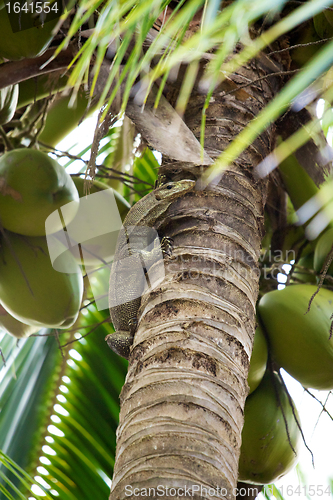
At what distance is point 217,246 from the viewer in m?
1.16

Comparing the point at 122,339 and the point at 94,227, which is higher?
the point at 94,227

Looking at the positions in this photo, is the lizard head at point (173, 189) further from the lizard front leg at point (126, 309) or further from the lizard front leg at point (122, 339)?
the lizard front leg at point (122, 339)

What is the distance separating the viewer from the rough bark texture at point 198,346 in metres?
0.86

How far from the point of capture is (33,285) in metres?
1.67

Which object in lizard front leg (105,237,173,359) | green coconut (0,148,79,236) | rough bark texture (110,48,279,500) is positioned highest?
green coconut (0,148,79,236)

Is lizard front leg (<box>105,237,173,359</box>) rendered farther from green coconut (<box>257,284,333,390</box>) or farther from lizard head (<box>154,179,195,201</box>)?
green coconut (<box>257,284,333,390</box>)

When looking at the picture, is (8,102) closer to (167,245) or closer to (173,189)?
(173,189)

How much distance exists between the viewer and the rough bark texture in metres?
0.86

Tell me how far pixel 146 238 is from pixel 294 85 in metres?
1.16

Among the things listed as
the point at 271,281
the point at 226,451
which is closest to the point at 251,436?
the point at 271,281

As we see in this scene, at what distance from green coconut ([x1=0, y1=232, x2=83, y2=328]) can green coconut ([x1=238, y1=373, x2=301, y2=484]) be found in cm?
78

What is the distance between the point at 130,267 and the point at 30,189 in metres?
0.43

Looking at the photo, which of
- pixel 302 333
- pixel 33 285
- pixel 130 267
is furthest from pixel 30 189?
pixel 302 333

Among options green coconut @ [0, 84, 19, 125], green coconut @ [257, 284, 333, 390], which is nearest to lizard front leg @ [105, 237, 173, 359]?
green coconut @ [257, 284, 333, 390]
